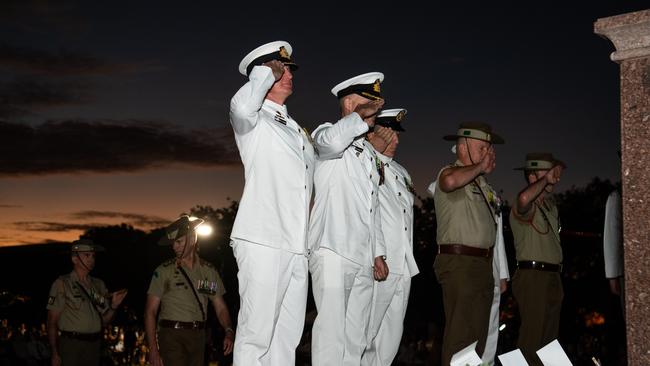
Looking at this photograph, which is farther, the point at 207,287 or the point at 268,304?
the point at 207,287

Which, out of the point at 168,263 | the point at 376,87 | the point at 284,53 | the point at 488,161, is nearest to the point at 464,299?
the point at 488,161

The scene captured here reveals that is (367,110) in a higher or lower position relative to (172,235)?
higher

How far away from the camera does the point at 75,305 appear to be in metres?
9.56

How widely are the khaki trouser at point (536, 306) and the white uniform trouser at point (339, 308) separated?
1.91m

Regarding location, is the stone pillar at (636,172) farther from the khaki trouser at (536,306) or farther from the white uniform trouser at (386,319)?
the khaki trouser at (536,306)

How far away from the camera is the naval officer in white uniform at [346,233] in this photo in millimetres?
5461

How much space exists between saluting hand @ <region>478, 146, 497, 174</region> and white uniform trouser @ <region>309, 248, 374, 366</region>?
125 centimetres

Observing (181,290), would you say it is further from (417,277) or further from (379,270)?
(417,277)

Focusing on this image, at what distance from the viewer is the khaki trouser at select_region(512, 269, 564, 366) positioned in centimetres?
699

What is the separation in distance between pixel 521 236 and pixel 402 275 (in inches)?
61.6

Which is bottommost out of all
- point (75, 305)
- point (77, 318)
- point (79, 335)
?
point (79, 335)

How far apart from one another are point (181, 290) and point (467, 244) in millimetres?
3123

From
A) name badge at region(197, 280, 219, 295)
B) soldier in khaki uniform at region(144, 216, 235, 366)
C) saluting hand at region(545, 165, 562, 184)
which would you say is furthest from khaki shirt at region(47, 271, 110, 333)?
saluting hand at region(545, 165, 562, 184)

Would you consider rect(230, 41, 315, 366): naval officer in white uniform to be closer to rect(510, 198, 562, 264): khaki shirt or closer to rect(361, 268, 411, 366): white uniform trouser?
rect(361, 268, 411, 366): white uniform trouser
